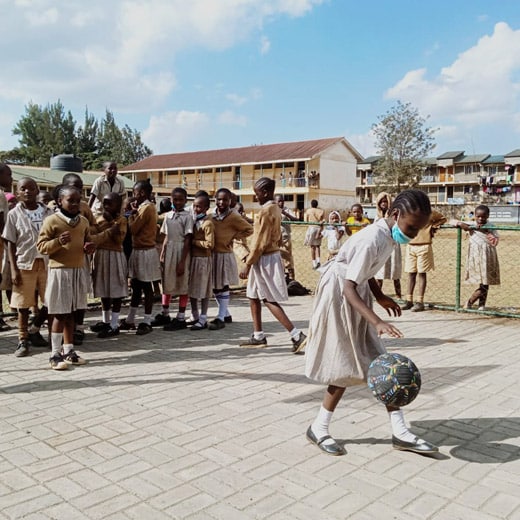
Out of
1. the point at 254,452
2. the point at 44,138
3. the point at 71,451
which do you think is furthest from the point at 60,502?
the point at 44,138

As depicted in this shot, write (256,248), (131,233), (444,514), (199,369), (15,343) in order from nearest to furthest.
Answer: (444,514)
(199,369)
(256,248)
(15,343)
(131,233)

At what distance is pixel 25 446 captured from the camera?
371 cm

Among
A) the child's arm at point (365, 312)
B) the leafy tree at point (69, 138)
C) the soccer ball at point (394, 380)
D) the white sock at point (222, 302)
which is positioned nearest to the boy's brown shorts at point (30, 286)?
the white sock at point (222, 302)

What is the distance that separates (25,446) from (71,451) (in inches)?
13.3

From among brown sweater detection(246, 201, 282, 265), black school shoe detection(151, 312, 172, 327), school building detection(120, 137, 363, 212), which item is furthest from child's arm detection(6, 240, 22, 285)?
school building detection(120, 137, 363, 212)

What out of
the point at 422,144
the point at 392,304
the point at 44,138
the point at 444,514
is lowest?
the point at 444,514

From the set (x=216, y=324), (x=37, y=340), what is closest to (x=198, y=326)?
(x=216, y=324)

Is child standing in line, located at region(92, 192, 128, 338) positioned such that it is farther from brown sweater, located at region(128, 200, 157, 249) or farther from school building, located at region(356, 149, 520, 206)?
school building, located at region(356, 149, 520, 206)

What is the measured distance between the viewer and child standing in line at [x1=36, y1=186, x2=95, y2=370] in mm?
5379

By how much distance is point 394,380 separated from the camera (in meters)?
3.41

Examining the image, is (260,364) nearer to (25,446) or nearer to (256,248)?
(256,248)

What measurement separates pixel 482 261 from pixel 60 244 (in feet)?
Answer: 19.8

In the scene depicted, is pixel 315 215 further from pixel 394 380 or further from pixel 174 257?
pixel 394 380

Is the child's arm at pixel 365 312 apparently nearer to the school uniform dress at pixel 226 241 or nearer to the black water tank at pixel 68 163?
the school uniform dress at pixel 226 241
